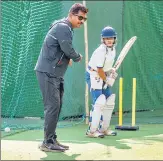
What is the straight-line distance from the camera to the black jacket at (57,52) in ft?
13.9

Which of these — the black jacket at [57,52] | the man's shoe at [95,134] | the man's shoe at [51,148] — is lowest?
the man's shoe at [51,148]

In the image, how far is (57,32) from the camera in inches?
168

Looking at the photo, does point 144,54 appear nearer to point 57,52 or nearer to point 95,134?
point 95,134

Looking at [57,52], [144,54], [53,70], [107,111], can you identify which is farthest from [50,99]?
[144,54]

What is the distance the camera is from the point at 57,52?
4312 mm

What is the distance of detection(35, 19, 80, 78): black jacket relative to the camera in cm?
423

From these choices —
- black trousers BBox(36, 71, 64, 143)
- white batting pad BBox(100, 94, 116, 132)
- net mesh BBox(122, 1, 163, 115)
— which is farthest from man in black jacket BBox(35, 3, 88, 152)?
net mesh BBox(122, 1, 163, 115)

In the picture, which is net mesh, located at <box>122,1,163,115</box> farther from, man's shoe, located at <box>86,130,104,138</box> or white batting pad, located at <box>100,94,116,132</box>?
man's shoe, located at <box>86,130,104,138</box>

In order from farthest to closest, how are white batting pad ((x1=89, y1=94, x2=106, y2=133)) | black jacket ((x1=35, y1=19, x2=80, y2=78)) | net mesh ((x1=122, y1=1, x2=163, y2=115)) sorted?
1. net mesh ((x1=122, y1=1, x2=163, y2=115))
2. white batting pad ((x1=89, y1=94, x2=106, y2=133))
3. black jacket ((x1=35, y1=19, x2=80, y2=78))

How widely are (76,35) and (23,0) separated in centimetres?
117

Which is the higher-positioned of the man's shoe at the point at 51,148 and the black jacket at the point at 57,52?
the black jacket at the point at 57,52

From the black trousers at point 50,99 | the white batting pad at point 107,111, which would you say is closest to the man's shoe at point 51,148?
the black trousers at point 50,99

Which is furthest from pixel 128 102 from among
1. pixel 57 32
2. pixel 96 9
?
pixel 57 32

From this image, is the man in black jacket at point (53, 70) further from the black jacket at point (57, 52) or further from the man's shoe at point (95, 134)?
the man's shoe at point (95, 134)
